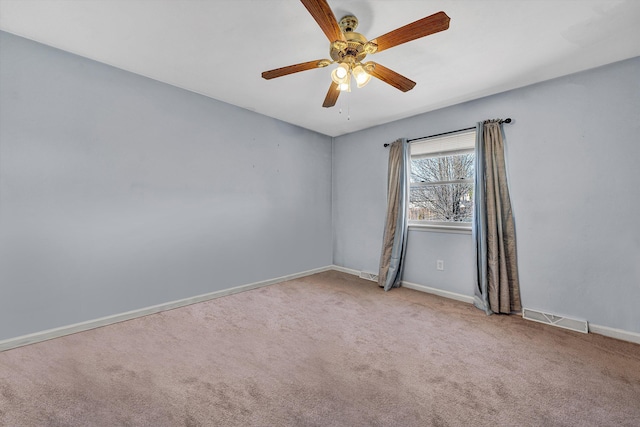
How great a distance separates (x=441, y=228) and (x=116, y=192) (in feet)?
11.6

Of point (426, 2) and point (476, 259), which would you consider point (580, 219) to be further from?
point (426, 2)

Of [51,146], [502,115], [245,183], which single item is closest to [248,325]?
[245,183]

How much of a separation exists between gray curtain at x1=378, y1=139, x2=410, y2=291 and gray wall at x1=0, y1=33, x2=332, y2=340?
1564 millimetres

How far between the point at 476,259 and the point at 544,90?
5.90 ft

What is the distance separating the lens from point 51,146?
Answer: 213 cm

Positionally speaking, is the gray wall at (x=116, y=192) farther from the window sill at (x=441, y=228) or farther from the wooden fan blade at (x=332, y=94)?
the window sill at (x=441, y=228)

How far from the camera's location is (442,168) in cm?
342

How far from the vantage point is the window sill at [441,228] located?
3.11 meters

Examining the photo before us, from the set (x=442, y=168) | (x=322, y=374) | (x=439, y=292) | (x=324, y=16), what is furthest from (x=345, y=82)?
(x=439, y=292)

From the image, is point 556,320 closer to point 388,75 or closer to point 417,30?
point 388,75

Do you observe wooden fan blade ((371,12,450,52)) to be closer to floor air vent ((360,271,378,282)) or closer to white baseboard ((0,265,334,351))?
white baseboard ((0,265,334,351))

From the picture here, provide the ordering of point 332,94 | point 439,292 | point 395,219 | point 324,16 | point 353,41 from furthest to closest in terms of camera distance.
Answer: point 395,219 → point 439,292 → point 332,94 → point 353,41 → point 324,16

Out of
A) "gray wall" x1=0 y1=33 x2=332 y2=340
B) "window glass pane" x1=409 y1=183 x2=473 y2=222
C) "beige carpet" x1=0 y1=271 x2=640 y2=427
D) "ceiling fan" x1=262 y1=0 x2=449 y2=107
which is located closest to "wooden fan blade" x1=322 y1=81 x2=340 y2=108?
"ceiling fan" x1=262 y1=0 x2=449 y2=107

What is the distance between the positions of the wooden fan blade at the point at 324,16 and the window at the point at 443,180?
2.20m
